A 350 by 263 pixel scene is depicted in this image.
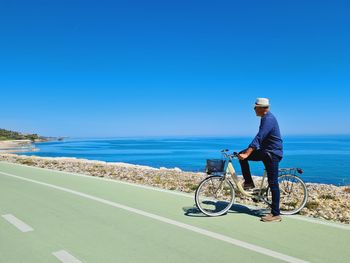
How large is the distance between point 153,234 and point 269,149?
2.63 m

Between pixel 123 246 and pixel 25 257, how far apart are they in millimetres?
1283

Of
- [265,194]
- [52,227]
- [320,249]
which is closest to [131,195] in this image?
[52,227]

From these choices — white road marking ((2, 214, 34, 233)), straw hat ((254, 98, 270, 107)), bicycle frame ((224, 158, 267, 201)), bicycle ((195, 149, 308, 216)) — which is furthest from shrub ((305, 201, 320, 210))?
white road marking ((2, 214, 34, 233))

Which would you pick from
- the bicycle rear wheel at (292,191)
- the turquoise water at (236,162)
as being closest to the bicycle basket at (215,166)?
the bicycle rear wheel at (292,191)

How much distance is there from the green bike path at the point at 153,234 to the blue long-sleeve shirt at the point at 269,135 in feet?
4.46

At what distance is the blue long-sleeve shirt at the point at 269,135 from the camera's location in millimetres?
5684

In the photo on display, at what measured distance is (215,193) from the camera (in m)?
6.41

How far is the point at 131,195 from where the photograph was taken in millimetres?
8320

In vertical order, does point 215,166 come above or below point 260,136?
below

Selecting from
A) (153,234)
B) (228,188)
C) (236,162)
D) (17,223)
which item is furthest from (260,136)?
(236,162)

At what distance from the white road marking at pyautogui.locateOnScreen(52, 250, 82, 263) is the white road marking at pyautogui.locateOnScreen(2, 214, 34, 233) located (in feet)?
4.41

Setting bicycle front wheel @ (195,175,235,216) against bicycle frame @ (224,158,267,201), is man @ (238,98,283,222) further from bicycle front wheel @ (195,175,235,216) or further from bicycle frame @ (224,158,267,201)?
bicycle front wheel @ (195,175,235,216)

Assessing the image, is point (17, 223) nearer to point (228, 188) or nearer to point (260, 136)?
point (228, 188)

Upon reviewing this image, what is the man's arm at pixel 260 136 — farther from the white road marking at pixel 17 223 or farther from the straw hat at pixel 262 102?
the white road marking at pixel 17 223
